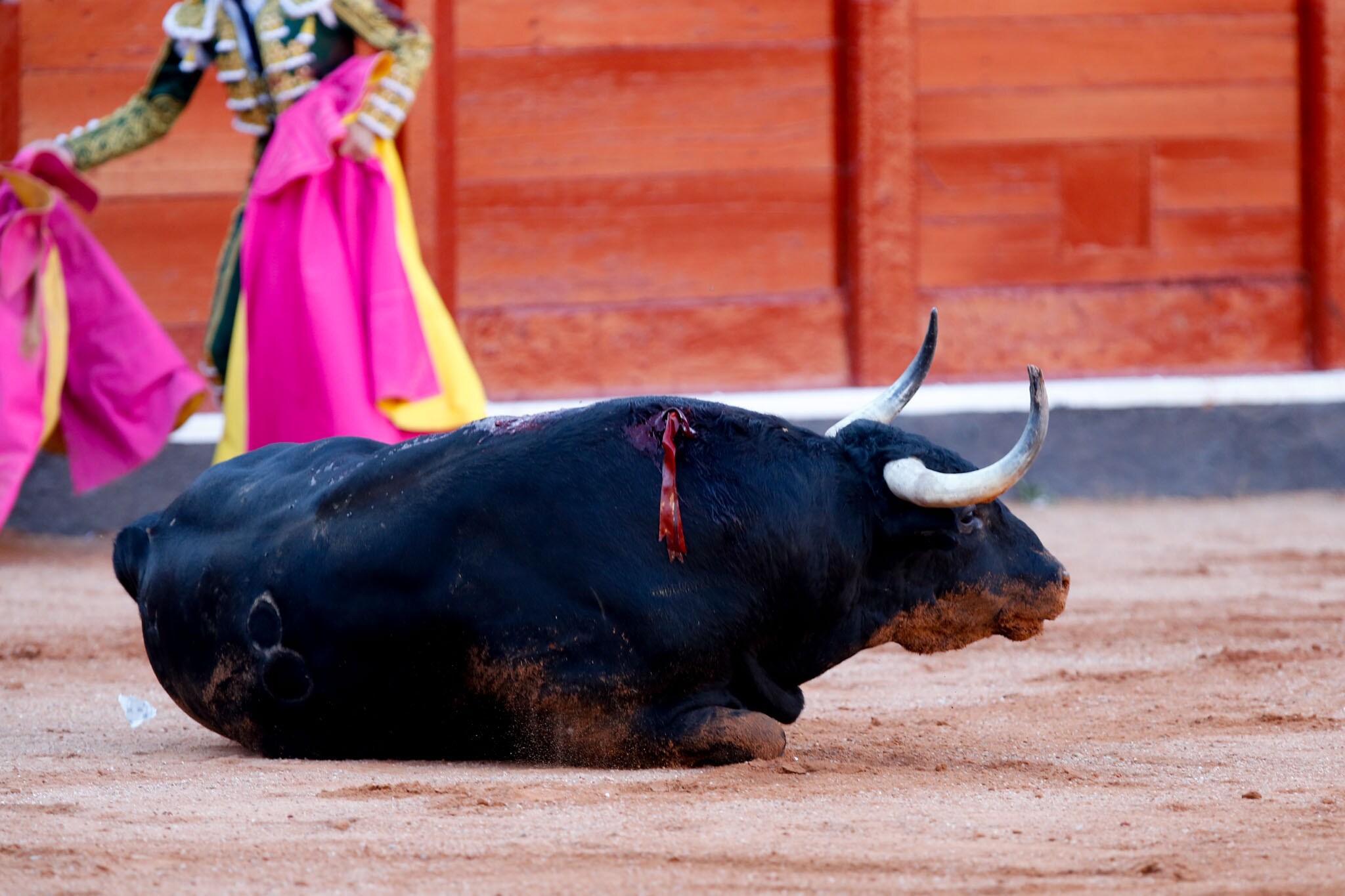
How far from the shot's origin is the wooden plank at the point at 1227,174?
764 cm

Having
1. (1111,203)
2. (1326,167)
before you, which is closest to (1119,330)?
(1111,203)

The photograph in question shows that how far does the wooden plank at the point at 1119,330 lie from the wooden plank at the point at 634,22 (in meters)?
1.34

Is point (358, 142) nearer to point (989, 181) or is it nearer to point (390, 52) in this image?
point (390, 52)

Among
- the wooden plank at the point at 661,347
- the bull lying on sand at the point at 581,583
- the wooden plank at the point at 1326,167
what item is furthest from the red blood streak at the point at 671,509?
the wooden plank at the point at 1326,167

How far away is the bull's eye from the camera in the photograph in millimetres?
2945

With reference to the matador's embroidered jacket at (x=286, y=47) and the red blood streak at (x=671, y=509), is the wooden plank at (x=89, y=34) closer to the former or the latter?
the matador's embroidered jacket at (x=286, y=47)

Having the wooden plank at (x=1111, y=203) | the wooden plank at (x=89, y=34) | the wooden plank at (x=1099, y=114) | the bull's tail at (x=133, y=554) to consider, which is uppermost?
the wooden plank at (x=89, y=34)

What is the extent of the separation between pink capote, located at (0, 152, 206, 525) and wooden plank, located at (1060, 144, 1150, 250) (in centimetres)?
387

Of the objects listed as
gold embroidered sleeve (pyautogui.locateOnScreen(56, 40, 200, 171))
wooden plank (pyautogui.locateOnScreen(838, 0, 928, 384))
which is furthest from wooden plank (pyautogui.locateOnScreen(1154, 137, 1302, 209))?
gold embroidered sleeve (pyautogui.locateOnScreen(56, 40, 200, 171))

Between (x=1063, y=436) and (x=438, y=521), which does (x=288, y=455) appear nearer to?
(x=438, y=521)

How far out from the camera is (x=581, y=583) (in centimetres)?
272

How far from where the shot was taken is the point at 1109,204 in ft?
25.0

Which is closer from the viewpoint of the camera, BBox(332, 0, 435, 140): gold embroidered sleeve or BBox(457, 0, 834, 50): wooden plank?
BBox(332, 0, 435, 140): gold embroidered sleeve

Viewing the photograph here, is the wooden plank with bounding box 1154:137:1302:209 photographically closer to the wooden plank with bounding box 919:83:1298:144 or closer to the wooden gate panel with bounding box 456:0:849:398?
the wooden plank with bounding box 919:83:1298:144
